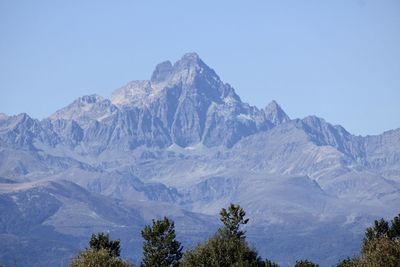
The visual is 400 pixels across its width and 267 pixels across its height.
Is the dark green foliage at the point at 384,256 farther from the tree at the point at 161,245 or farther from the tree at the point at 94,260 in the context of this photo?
the tree at the point at 161,245

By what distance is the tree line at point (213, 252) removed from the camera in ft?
461

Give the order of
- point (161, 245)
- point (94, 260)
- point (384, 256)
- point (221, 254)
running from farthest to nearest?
point (161, 245) → point (221, 254) → point (94, 260) → point (384, 256)

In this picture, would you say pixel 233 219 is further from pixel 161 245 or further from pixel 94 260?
pixel 94 260

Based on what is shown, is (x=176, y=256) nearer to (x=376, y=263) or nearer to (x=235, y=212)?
(x=235, y=212)

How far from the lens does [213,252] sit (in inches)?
6407

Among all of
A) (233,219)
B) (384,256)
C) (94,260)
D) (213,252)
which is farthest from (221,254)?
(384,256)

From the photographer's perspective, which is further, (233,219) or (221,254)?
(233,219)

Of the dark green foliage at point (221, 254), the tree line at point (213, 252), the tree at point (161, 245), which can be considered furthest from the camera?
the tree at point (161, 245)

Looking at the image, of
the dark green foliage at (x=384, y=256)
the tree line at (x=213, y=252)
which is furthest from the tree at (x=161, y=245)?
the dark green foliage at (x=384, y=256)

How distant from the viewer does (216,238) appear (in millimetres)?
171375

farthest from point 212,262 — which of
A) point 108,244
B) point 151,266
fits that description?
point 108,244

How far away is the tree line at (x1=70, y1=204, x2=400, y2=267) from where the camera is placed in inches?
Result: 5527

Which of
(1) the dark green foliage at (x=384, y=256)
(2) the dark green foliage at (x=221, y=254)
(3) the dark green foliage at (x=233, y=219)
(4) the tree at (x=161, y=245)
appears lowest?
(1) the dark green foliage at (x=384, y=256)

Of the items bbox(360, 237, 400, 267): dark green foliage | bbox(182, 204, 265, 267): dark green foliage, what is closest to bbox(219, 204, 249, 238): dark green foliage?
bbox(182, 204, 265, 267): dark green foliage
